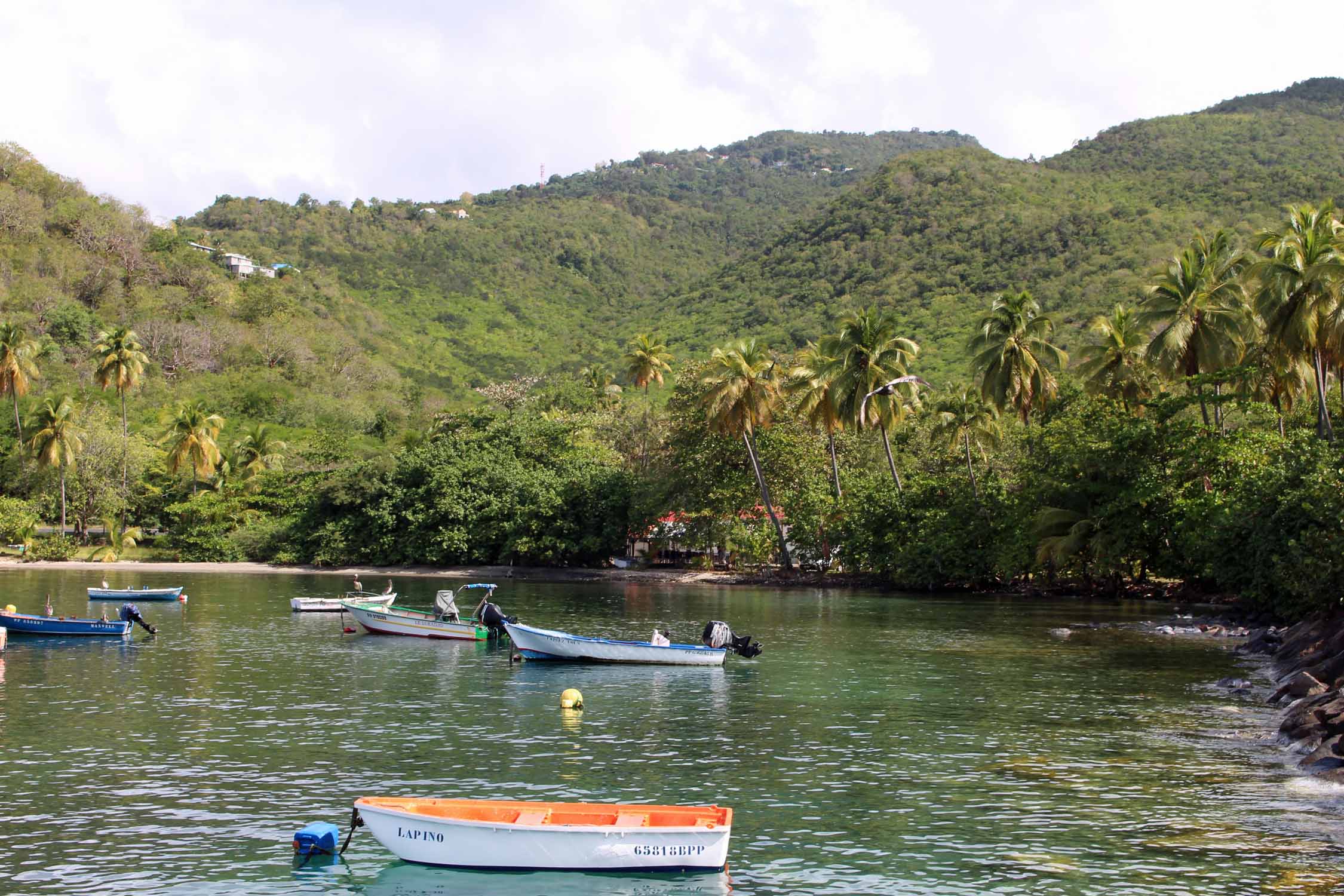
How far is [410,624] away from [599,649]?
1230cm

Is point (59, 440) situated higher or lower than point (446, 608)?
higher

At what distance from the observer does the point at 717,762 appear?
2305 centimetres

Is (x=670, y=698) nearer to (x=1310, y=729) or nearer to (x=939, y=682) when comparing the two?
(x=939, y=682)

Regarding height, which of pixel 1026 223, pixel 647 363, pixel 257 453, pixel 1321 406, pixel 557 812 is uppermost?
pixel 1026 223

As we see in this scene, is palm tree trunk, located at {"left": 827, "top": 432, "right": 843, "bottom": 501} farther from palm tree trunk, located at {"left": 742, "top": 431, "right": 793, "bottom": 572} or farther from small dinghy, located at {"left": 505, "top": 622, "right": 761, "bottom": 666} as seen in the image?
small dinghy, located at {"left": 505, "top": 622, "right": 761, "bottom": 666}

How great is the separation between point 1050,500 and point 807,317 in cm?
7010

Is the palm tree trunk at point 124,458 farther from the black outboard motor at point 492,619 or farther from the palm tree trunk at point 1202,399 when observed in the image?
the palm tree trunk at point 1202,399

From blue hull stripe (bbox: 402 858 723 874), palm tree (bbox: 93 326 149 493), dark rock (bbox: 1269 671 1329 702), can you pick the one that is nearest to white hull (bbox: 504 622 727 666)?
dark rock (bbox: 1269 671 1329 702)

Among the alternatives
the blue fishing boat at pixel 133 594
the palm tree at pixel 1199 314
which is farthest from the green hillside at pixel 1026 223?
the blue fishing boat at pixel 133 594

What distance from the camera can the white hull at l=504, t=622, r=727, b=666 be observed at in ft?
121

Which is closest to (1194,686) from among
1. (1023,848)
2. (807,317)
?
(1023,848)

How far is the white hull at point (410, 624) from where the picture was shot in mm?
45438

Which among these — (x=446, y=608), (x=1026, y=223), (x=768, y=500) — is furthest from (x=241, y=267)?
(x=446, y=608)

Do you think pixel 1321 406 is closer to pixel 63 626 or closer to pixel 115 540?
pixel 63 626
